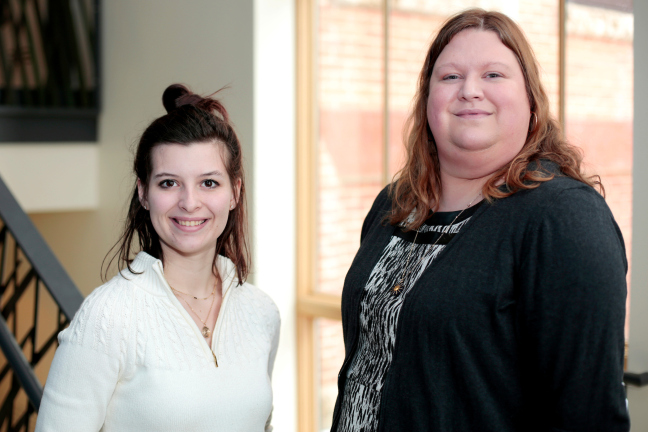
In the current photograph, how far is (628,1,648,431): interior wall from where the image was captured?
2.20 meters

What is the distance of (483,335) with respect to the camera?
1.33 m

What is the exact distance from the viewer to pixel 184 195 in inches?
61.6

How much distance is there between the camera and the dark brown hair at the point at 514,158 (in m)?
1.41

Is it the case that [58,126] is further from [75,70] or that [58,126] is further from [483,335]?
[483,335]

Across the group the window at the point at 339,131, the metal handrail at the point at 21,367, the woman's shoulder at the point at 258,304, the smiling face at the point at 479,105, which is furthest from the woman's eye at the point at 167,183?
the window at the point at 339,131

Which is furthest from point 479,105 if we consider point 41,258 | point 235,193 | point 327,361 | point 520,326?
point 327,361

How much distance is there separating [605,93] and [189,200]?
164 centimetres

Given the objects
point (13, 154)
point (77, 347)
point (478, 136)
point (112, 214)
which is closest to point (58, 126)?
point (13, 154)

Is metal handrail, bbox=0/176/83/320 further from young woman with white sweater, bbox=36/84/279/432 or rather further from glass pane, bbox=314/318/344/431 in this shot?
glass pane, bbox=314/318/344/431

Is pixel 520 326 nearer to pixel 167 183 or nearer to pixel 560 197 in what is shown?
pixel 560 197

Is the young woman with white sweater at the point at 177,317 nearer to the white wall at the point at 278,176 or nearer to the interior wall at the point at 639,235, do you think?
the interior wall at the point at 639,235

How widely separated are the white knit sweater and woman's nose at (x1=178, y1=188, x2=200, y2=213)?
0.15 meters

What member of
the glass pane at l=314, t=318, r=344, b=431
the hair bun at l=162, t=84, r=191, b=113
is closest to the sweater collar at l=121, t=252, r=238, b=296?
the hair bun at l=162, t=84, r=191, b=113

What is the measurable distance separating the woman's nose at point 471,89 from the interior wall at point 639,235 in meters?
1.05
